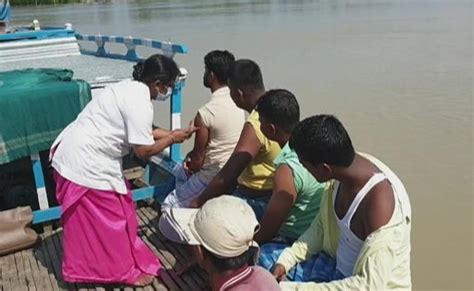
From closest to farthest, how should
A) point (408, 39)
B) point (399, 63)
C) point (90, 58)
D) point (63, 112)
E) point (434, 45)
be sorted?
point (63, 112), point (90, 58), point (399, 63), point (434, 45), point (408, 39)

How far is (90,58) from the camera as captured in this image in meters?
5.36

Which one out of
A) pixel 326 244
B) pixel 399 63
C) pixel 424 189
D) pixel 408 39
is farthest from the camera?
pixel 408 39

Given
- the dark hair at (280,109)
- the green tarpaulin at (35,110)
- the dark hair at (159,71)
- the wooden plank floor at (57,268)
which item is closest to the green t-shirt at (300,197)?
the dark hair at (280,109)

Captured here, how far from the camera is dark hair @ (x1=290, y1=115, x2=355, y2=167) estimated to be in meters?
2.07

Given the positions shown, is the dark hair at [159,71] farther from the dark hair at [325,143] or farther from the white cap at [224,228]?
the white cap at [224,228]

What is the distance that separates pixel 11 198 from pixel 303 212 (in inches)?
98.9

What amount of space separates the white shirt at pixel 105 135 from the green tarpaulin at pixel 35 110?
0.72 metres

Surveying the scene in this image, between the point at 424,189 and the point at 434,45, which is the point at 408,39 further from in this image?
the point at 424,189

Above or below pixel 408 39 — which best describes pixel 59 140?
above

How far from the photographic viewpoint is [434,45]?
14.5 m

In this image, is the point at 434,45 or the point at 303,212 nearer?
the point at 303,212

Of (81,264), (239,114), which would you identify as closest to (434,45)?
(239,114)

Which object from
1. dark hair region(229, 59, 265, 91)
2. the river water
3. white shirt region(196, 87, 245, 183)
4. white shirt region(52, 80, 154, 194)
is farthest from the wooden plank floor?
the river water

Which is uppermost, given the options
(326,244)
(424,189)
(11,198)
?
(326,244)
